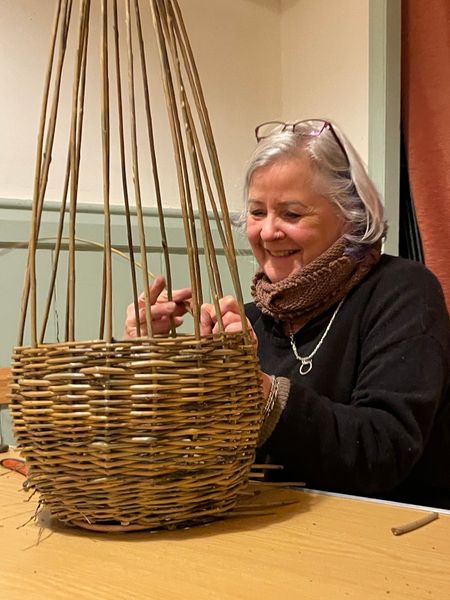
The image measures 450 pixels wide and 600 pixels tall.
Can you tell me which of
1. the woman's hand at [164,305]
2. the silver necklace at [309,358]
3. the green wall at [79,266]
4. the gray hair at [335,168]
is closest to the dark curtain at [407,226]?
the green wall at [79,266]

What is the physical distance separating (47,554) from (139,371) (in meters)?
0.17

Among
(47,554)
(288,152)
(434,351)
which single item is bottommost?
(47,554)

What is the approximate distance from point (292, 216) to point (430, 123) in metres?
0.84

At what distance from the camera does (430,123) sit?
1.77m

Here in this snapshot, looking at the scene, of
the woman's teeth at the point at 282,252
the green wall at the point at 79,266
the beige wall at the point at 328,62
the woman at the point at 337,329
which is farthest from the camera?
the beige wall at the point at 328,62

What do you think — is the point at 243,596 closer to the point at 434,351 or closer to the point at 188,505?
the point at 188,505

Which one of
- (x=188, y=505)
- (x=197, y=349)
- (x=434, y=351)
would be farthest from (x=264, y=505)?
(x=434, y=351)

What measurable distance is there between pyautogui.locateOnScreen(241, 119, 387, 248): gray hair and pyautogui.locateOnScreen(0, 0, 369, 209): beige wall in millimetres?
642

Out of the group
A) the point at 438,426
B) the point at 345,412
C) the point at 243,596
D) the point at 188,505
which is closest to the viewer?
the point at 243,596

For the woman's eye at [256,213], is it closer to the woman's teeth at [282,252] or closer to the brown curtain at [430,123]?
the woman's teeth at [282,252]

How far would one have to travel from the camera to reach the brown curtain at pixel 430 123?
68.4 inches

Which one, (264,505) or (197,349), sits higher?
(197,349)

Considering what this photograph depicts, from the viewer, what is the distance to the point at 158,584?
483 millimetres

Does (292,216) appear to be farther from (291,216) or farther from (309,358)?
(309,358)
